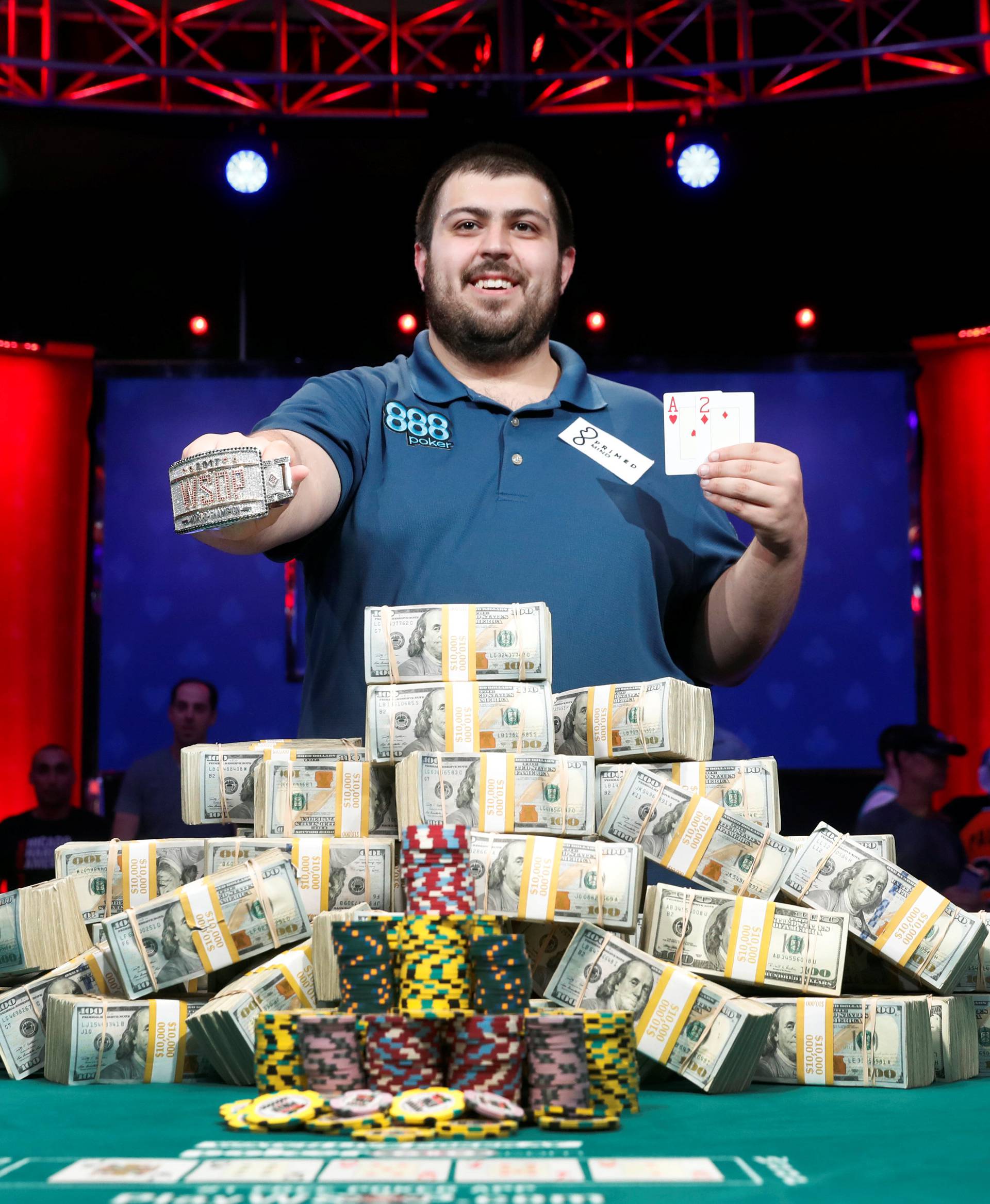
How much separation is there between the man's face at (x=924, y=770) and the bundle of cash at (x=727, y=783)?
4.23 meters

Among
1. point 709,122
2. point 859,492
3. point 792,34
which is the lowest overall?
point 859,492

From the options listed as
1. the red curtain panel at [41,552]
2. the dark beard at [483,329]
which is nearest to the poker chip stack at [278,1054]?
the dark beard at [483,329]

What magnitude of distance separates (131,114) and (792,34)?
11.7 feet

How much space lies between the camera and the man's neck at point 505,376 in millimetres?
3297

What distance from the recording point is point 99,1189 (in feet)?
4.87

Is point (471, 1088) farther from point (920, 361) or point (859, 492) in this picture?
point (920, 361)

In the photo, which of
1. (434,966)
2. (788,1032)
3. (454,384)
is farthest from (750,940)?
(454,384)

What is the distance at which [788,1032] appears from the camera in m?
2.42

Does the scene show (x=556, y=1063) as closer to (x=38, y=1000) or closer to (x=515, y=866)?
(x=515, y=866)

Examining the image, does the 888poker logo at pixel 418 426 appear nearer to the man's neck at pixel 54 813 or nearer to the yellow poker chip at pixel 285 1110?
the yellow poker chip at pixel 285 1110

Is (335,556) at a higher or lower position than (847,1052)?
higher

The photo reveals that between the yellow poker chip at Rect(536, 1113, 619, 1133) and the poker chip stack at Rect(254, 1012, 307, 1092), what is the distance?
38cm

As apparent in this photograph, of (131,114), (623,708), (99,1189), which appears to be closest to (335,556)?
(623,708)

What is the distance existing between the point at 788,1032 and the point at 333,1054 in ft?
2.79
